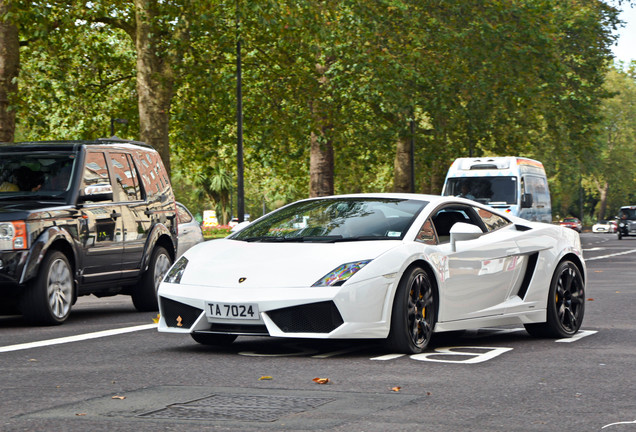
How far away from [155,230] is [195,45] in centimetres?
2294

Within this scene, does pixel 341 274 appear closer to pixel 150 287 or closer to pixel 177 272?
pixel 177 272

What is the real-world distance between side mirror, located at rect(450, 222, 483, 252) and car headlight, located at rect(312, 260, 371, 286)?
1118 millimetres

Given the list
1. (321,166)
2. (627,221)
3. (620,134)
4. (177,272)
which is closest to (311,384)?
(177,272)

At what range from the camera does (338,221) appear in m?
9.05

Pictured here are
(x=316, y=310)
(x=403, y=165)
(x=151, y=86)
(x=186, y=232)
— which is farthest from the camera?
(x=403, y=165)

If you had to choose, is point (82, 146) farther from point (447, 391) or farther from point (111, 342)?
point (447, 391)

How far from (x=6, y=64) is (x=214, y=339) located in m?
18.6

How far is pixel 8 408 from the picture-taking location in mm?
5957

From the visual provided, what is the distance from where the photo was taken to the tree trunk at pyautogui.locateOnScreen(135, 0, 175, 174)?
1244 inches

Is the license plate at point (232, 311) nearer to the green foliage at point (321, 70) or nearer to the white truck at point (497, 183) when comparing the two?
the white truck at point (497, 183)

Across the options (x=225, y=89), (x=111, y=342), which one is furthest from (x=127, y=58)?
(x=111, y=342)

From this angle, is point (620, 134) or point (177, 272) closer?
point (177, 272)

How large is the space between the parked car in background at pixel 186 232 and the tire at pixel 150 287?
2.45 m

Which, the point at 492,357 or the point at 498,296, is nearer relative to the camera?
the point at 492,357
